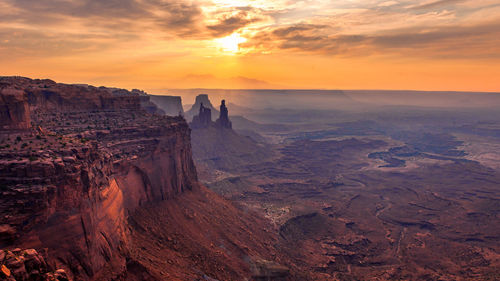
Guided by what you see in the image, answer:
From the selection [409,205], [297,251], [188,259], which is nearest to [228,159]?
[409,205]

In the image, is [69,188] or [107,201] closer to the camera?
[69,188]

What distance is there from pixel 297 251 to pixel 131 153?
128 feet

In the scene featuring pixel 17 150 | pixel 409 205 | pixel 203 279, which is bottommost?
pixel 409 205

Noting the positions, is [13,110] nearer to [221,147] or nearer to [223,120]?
[221,147]

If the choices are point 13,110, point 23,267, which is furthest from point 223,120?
point 23,267

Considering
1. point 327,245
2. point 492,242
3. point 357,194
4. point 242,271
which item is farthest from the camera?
point 357,194

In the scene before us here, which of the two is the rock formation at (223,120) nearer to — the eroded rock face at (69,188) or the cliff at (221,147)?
the cliff at (221,147)

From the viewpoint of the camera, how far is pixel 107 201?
31141 millimetres

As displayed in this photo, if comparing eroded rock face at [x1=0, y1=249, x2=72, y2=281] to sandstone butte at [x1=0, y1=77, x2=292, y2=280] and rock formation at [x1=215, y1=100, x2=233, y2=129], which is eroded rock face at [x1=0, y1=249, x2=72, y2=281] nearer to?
sandstone butte at [x1=0, y1=77, x2=292, y2=280]

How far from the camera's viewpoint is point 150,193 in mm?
50875

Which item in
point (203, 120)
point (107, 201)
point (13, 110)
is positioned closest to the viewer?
point (13, 110)

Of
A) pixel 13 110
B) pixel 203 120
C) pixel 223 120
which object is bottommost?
pixel 223 120

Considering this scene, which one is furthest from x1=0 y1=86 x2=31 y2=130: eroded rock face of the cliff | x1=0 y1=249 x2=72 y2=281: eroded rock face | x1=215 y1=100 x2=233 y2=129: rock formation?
x1=215 y1=100 x2=233 y2=129: rock formation

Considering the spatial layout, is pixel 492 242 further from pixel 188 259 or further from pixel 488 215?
pixel 188 259
